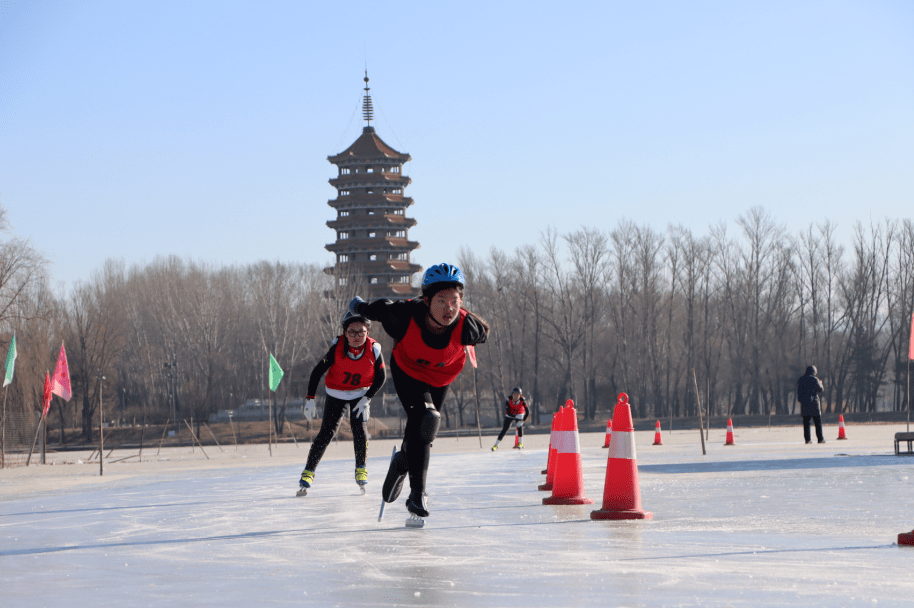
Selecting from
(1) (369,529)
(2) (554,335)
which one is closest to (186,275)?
(2) (554,335)

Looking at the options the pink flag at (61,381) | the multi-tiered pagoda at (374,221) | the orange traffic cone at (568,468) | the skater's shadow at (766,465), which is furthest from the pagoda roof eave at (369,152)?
the orange traffic cone at (568,468)

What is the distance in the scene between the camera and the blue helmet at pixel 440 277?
252 inches

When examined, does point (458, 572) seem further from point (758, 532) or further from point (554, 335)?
point (554, 335)

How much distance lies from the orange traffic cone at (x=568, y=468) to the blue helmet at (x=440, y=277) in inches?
87.9

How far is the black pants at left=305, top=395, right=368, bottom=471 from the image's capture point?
987 centimetres

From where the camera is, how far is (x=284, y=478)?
13344 millimetres

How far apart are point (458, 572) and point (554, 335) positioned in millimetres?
79092

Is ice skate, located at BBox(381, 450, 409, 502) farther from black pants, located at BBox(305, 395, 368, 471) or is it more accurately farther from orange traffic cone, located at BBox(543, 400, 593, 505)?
black pants, located at BBox(305, 395, 368, 471)

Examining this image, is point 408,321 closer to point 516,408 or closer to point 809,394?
point 516,408

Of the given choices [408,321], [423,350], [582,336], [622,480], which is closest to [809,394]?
[622,480]

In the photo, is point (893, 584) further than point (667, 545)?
No

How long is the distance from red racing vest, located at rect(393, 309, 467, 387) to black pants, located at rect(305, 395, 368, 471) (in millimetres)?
3189

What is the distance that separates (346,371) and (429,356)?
3490mm

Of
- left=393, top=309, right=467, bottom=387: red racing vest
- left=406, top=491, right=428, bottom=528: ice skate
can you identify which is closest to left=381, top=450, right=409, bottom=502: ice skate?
left=406, top=491, right=428, bottom=528: ice skate
